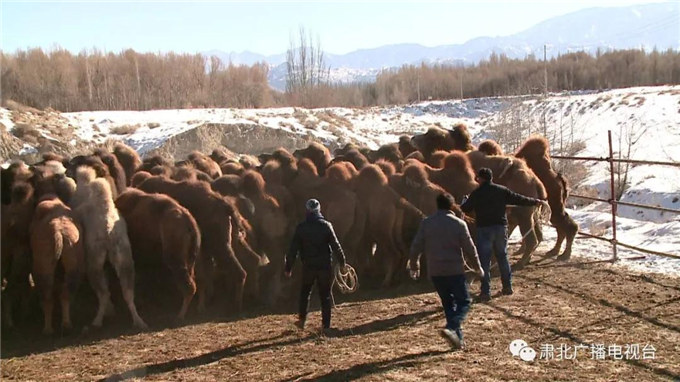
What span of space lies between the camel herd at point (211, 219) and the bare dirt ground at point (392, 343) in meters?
0.74

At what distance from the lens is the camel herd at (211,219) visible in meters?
9.68

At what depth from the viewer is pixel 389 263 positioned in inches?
464

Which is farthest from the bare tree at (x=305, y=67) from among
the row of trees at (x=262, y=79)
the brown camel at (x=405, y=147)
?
the brown camel at (x=405, y=147)

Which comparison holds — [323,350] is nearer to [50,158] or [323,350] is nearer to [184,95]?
[50,158]

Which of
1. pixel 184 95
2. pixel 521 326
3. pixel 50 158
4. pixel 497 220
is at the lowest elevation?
pixel 521 326

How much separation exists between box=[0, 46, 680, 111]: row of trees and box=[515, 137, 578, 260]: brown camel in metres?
29.9

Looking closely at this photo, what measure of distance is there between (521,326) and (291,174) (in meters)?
5.38

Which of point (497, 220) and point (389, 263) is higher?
point (497, 220)

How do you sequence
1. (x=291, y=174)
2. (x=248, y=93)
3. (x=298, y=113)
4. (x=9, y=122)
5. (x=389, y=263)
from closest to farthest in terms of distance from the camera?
(x=389, y=263) → (x=291, y=174) → (x=9, y=122) → (x=298, y=113) → (x=248, y=93)

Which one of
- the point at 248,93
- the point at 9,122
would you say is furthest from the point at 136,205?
the point at 248,93

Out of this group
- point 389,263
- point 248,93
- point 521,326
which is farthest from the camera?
point 248,93

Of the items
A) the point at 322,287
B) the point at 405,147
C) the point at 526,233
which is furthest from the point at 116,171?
the point at 526,233

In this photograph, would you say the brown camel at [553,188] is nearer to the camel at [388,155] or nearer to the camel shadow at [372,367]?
the camel at [388,155]

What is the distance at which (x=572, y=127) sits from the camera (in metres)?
28.6
